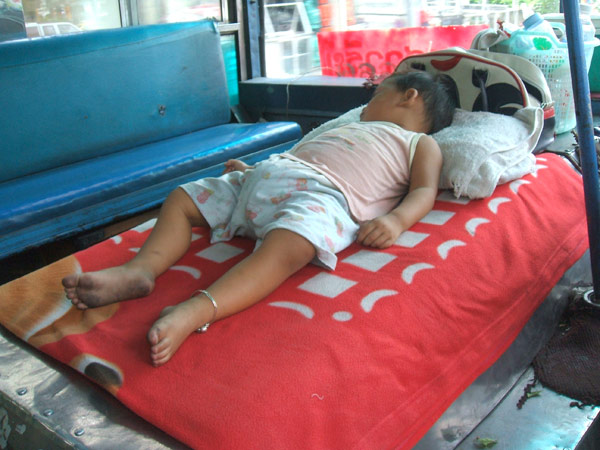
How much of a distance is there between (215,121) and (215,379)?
101 inches

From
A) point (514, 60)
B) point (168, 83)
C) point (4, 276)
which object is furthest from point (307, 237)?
point (168, 83)

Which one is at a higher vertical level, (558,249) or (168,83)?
(168,83)

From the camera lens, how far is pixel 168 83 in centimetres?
312

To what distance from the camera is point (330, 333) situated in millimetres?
1136

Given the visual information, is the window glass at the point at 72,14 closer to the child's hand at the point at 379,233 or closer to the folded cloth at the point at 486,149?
the folded cloth at the point at 486,149

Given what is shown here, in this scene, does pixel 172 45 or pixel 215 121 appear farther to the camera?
pixel 215 121

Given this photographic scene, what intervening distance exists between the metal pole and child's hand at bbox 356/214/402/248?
0.46m

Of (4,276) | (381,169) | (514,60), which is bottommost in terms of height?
(4,276)

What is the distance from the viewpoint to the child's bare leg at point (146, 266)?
4.12 feet

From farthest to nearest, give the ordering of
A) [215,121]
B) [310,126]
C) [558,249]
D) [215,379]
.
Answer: [310,126] < [215,121] < [558,249] < [215,379]

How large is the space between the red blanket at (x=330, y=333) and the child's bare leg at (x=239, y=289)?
1.1 inches

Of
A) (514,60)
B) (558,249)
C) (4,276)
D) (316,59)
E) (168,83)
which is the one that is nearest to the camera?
(558,249)

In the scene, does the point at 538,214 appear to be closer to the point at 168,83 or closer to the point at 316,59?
the point at 168,83

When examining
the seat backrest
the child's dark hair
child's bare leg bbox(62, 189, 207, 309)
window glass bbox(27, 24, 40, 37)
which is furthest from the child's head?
window glass bbox(27, 24, 40, 37)
